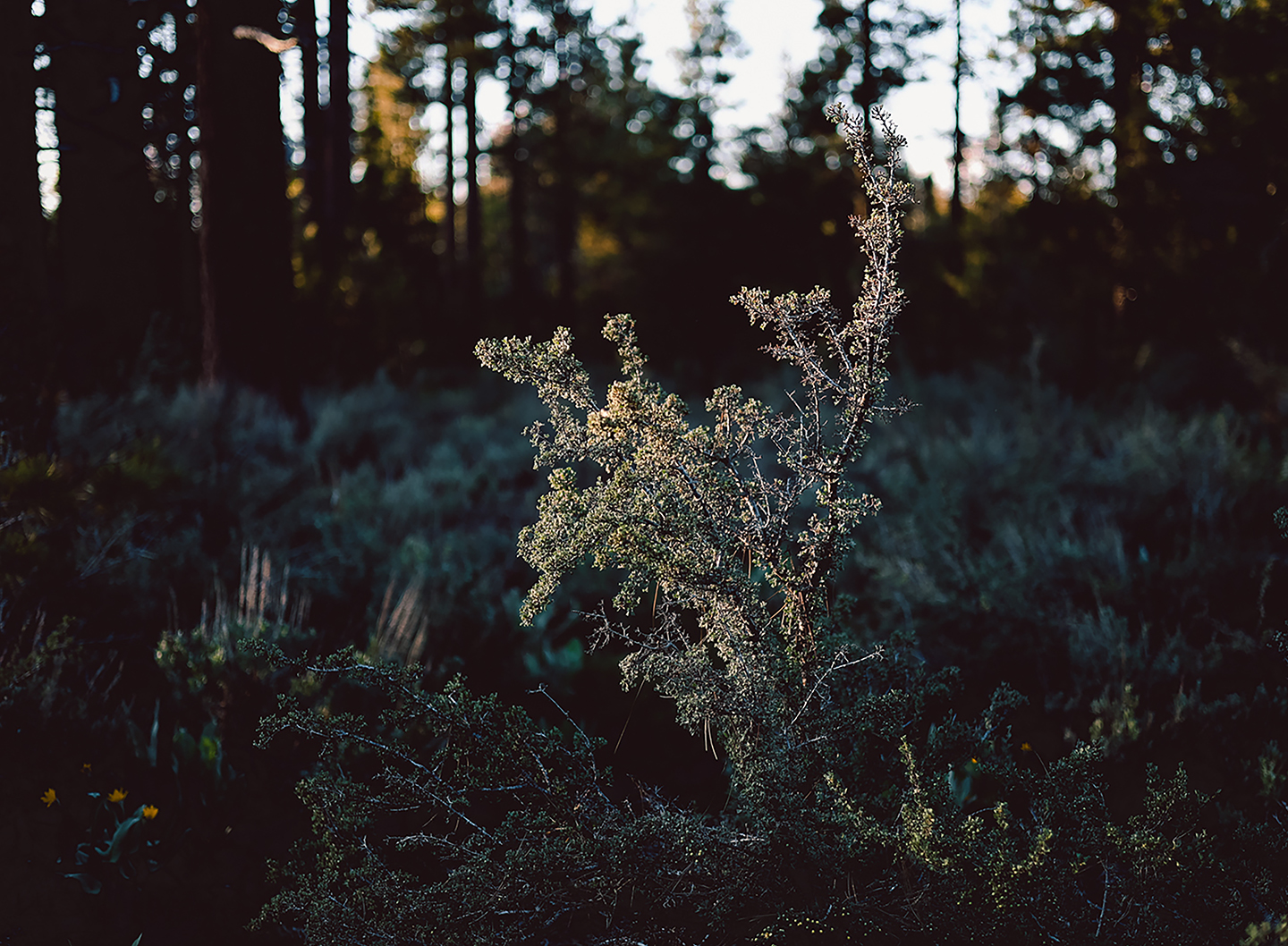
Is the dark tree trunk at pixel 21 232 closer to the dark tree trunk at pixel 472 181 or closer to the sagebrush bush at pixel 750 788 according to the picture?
the sagebrush bush at pixel 750 788

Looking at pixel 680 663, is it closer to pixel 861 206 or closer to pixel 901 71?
pixel 861 206

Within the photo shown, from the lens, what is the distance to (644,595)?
14.9ft

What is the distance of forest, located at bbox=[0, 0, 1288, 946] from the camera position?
7.72 ft

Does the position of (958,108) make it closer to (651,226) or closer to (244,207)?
(651,226)

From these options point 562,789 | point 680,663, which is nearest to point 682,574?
point 680,663

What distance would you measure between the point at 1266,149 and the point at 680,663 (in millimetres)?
9734

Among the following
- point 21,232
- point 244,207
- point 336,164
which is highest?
point 336,164

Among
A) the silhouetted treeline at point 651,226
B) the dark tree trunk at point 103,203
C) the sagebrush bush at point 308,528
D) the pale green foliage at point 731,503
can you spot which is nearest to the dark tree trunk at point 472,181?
the silhouetted treeline at point 651,226

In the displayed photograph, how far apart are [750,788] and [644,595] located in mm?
2160

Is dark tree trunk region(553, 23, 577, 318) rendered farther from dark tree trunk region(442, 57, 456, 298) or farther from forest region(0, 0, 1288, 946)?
forest region(0, 0, 1288, 946)

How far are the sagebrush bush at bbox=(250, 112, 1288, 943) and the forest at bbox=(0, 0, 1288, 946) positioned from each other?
0.05 feet

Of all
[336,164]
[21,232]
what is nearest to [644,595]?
[21,232]

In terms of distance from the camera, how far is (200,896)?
9.11 feet

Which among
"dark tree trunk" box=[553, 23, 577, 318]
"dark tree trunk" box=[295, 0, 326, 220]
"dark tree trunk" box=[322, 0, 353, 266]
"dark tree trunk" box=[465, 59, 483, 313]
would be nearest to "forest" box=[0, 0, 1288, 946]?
"dark tree trunk" box=[322, 0, 353, 266]
